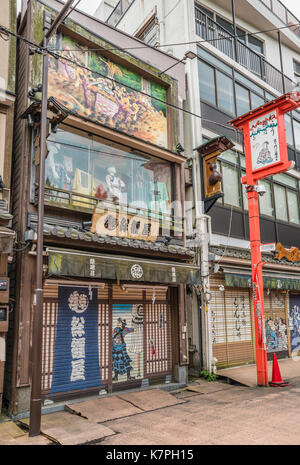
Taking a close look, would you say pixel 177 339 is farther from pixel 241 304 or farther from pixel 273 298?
pixel 273 298

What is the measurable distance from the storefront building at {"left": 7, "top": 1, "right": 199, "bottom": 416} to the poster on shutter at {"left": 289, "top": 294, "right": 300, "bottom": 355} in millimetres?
7344

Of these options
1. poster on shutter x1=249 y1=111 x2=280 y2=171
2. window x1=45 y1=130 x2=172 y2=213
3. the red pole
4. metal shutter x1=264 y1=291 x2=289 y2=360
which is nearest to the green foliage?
the red pole

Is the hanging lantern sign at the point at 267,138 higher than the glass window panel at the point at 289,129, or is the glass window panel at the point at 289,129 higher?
the glass window panel at the point at 289,129

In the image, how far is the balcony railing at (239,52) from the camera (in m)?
16.6

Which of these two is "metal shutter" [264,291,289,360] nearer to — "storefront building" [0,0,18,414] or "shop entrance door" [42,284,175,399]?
"shop entrance door" [42,284,175,399]

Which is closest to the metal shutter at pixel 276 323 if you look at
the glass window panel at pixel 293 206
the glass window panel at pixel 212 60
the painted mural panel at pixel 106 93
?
the glass window panel at pixel 293 206

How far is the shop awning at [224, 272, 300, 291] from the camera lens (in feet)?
44.8

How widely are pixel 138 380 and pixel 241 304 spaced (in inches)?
232

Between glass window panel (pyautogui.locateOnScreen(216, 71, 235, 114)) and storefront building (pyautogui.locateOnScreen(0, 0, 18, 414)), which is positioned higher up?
glass window panel (pyautogui.locateOnScreen(216, 71, 235, 114))

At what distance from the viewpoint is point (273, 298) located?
1681 centimetres

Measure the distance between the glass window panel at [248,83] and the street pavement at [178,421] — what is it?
1364cm

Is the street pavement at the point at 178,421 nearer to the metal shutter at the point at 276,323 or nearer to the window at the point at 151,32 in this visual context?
the metal shutter at the point at 276,323

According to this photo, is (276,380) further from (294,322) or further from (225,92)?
(225,92)
